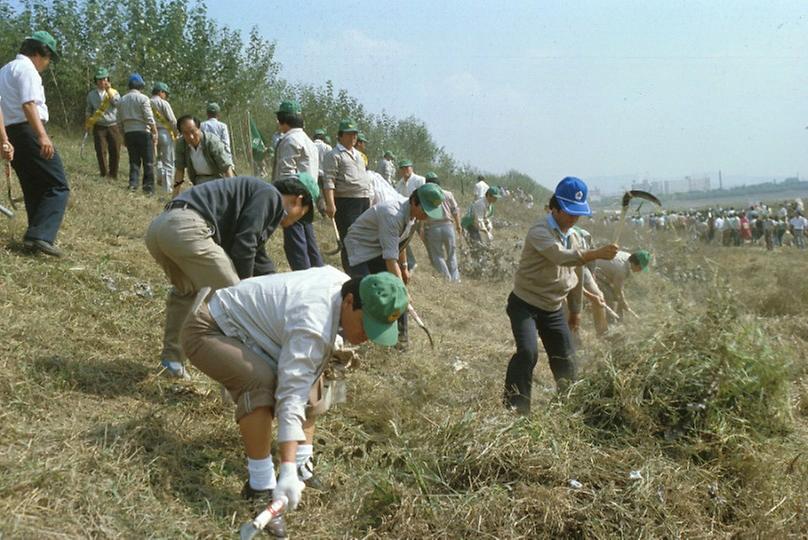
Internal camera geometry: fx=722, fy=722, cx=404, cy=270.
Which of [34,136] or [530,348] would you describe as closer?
[530,348]

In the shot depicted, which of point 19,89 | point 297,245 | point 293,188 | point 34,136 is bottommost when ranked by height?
point 297,245

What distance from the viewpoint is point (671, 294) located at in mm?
4391

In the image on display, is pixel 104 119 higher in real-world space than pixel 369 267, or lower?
higher

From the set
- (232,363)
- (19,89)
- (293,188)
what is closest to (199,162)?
(19,89)

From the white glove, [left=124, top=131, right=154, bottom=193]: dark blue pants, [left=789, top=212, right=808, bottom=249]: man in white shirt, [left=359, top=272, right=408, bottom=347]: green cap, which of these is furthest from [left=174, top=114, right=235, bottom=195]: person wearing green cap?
[left=789, top=212, right=808, bottom=249]: man in white shirt

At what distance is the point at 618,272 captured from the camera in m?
6.87

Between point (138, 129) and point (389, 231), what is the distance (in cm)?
563

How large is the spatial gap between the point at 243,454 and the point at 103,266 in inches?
110

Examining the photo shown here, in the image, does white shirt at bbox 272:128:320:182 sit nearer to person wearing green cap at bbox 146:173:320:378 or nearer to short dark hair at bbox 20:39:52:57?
short dark hair at bbox 20:39:52:57

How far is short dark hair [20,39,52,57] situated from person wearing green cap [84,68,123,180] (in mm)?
4779

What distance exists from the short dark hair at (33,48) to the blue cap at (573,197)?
3.69m

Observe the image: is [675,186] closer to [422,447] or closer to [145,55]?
[422,447]

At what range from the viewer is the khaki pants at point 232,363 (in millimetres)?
2961

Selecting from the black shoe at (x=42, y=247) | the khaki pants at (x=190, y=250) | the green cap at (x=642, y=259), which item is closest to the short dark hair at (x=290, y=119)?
the black shoe at (x=42, y=247)
